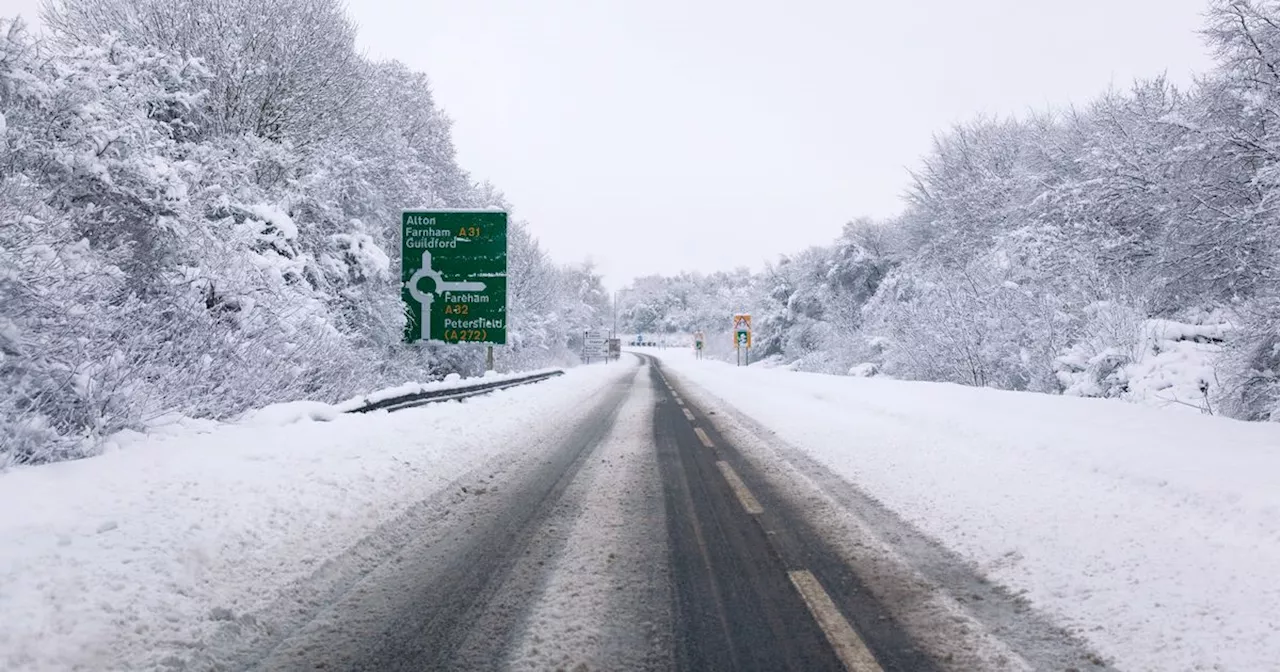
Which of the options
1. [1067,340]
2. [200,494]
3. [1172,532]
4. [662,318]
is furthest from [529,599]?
[662,318]

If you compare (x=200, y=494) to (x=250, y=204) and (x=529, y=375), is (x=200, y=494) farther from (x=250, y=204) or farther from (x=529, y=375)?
(x=529, y=375)

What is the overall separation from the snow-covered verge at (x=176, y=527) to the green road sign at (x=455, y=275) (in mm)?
8400

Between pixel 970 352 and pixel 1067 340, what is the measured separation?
305 centimetres

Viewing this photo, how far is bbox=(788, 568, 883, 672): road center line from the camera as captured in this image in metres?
2.75

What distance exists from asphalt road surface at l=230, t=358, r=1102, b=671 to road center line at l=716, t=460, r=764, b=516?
0.16 feet

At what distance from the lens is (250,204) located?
12.7m

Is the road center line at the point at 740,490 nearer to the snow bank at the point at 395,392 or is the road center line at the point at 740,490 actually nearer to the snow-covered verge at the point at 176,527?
the snow-covered verge at the point at 176,527

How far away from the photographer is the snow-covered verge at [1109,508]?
3.07 m

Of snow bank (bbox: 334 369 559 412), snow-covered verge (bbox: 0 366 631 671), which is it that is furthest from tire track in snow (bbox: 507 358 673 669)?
snow bank (bbox: 334 369 559 412)

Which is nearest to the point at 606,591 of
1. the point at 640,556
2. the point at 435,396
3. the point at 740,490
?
the point at 640,556

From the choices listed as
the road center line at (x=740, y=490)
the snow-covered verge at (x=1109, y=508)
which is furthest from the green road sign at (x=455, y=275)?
the road center line at (x=740, y=490)

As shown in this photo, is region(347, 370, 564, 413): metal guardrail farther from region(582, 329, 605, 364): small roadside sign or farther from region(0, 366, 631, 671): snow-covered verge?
region(582, 329, 605, 364): small roadside sign

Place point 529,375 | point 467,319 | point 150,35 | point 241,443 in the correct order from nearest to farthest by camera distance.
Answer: point 241,443
point 150,35
point 467,319
point 529,375

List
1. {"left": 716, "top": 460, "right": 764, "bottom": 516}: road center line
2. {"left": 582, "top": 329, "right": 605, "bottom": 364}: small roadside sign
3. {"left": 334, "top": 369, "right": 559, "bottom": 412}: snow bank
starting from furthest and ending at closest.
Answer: {"left": 582, "top": 329, "right": 605, "bottom": 364}: small roadside sign → {"left": 334, "top": 369, "right": 559, "bottom": 412}: snow bank → {"left": 716, "top": 460, "right": 764, "bottom": 516}: road center line
